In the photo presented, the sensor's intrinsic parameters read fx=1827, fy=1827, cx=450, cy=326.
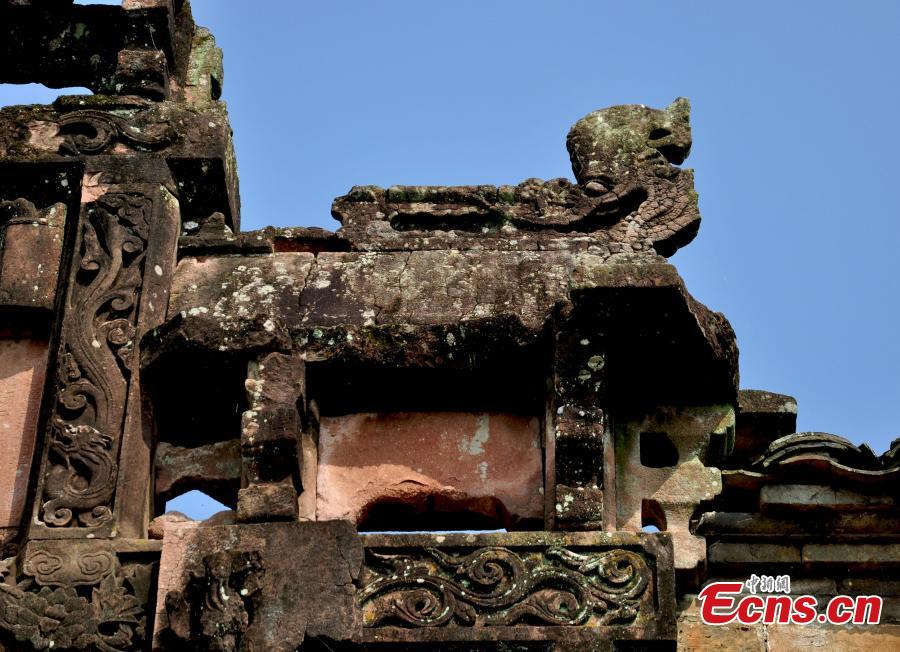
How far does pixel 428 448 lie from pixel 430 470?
121 millimetres

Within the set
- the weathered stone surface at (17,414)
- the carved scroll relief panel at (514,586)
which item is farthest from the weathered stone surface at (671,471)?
the weathered stone surface at (17,414)

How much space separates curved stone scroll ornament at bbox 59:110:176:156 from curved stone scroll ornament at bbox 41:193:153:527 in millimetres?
334

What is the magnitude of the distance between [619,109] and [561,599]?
→ 112 inches

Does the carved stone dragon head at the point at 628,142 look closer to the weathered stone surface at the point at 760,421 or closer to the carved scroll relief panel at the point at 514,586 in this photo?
the weathered stone surface at the point at 760,421

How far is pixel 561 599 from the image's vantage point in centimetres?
737

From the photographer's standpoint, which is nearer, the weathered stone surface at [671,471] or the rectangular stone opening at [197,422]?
the weathered stone surface at [671,471]

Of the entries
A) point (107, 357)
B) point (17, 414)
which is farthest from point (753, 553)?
point (17, 414)

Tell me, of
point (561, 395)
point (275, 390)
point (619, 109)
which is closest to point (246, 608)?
point (275, 390)

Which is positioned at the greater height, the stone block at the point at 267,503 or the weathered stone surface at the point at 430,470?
the weathered stone surface at the point at 430,470

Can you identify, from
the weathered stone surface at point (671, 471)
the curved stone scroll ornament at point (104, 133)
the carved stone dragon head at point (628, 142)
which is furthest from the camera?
the carved stone dragon head at point (628, 142)

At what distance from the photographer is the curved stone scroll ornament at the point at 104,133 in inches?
344

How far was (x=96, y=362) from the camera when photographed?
8031 mm

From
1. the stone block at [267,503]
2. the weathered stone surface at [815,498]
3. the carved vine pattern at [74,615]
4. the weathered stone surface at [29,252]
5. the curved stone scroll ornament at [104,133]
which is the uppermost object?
the curved stone scroll ornament at [104,133]

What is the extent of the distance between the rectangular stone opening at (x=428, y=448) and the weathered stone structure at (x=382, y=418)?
13mm
